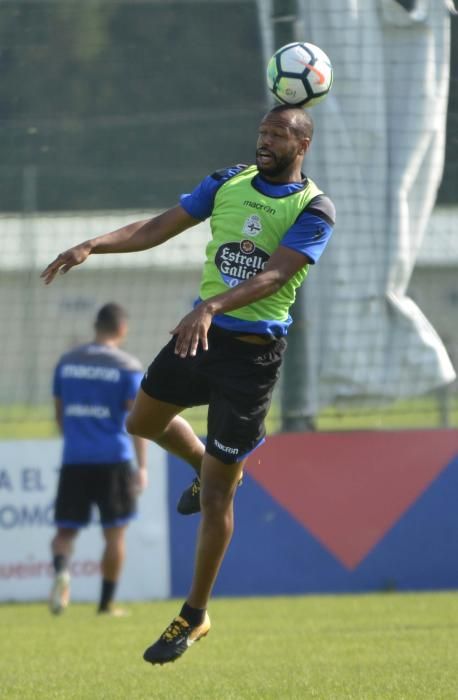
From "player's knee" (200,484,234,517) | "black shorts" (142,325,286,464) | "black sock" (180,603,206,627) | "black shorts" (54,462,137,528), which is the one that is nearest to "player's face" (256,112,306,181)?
"black shorts" (142,325,286,464)

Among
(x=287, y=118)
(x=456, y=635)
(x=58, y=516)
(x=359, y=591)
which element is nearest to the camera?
(x=287, y=118)

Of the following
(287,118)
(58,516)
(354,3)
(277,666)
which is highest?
(287,118)

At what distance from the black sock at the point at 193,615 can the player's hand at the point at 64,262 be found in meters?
1.66

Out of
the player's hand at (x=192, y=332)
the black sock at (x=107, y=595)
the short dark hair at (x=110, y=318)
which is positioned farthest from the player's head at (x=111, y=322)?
the player's hand at (x=192, y=332)

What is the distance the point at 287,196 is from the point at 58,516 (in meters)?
5.08

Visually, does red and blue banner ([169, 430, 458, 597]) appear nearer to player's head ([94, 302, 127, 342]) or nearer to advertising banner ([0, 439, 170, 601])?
advertising banner ([0, 439, 170, 601])

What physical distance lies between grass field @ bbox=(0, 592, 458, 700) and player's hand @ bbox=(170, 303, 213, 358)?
1.65 meters

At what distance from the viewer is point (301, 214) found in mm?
6652

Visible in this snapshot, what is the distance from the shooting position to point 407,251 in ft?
39.8

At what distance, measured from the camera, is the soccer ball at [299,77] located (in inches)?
269

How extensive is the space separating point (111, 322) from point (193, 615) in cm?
468

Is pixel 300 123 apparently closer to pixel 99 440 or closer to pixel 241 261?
pixel 241 261

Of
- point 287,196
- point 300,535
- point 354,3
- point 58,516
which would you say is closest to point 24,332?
point 58,516

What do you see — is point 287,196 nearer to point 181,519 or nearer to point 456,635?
point 456,635
